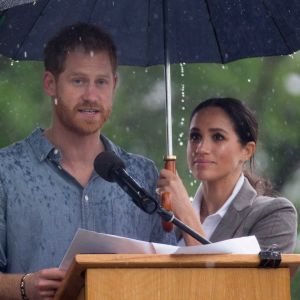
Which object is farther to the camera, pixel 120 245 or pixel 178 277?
pixel 120 245

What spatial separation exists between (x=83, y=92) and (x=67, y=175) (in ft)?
1.01

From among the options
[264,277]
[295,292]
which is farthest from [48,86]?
[295,292]

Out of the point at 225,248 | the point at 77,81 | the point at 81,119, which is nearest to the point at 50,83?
the point at 77,81

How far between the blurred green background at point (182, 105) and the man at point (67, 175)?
4.26 metres

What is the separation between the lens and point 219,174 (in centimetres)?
690

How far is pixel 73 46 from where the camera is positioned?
20.2 ft

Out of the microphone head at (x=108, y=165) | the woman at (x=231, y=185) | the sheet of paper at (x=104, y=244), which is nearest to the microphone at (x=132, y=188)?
the microphone head at (x=108, y=165)

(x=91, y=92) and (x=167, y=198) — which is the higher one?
(x=91, y=92)

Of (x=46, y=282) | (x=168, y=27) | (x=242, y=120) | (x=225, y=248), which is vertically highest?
(x=168, y=27)

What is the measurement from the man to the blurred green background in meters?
4.26

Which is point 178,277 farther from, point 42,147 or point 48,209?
point 42,147

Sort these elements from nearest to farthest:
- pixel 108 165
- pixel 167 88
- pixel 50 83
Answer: pixel 108 165 → pixel 50 83 → pixel 167 88

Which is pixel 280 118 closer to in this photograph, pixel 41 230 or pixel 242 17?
pixel 242 17

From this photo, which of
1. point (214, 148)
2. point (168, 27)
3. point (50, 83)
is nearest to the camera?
point (50, 83)
